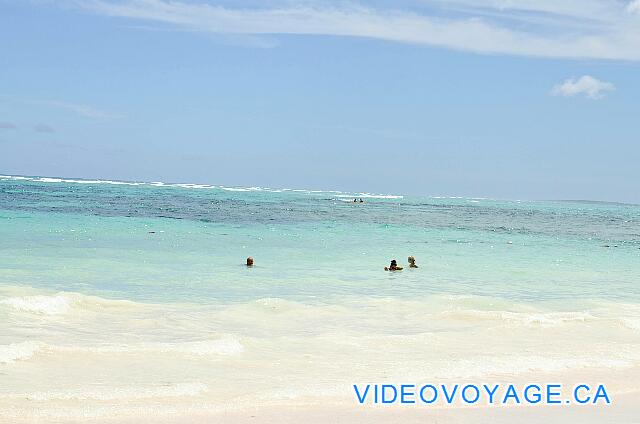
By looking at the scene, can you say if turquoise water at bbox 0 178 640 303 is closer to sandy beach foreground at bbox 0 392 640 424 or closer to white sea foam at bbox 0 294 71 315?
white sea foam at bbox 0 294 71 315

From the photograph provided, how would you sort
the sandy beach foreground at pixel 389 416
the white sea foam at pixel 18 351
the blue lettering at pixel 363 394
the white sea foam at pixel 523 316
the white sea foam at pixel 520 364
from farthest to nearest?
the white sea foam at pixel 523 316, the white sea foam at pixel 520 364, the white sea foam at pixel 18 351, the blue lettering at pixel 363 394, the sandy beach foreground at pixel 389 416

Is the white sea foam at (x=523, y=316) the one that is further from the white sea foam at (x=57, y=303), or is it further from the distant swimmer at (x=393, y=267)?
the distant swimmer at (x=393, y=267)

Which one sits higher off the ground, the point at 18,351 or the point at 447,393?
the point at 447,393

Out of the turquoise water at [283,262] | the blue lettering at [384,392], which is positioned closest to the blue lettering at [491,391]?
the blue lettering at [384,392]

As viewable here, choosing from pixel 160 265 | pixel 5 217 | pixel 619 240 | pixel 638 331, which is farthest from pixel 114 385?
pixel 619 240

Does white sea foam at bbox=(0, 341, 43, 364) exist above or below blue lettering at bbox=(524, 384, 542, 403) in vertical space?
below

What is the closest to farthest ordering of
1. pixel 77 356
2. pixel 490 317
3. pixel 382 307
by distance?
1. pixel 77 356
2. pixel 490 317
3. pixel 382 307

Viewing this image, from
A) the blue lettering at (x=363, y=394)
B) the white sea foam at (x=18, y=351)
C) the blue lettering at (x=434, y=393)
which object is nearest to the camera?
the blue lettering at (x=363, y=394)

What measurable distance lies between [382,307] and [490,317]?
2.15m

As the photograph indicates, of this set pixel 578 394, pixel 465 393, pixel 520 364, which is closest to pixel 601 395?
pixel 578 394

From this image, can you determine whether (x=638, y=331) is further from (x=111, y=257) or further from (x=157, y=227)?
(x=157, y=227)

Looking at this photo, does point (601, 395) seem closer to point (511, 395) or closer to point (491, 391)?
point (511, 395)

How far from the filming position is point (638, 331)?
37.2ft

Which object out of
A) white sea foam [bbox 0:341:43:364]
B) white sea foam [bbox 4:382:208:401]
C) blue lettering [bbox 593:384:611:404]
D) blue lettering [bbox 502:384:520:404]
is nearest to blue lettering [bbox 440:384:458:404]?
blue lettering [bbox 502:384:520:404]
